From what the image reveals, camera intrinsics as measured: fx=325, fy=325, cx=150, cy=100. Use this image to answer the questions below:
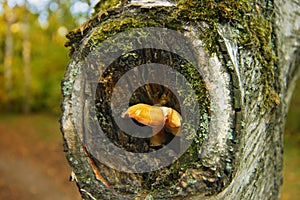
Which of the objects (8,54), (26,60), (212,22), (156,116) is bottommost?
(156,116)

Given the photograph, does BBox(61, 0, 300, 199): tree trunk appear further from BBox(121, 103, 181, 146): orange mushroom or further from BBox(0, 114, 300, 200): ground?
BBox(0, 114, 300, 200): ground

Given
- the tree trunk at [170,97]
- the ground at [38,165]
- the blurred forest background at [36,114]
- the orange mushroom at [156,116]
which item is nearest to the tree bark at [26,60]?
the blurred forest background at [36,114]

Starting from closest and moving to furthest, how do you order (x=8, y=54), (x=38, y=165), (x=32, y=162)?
(x=38, y=165) < (x=32, y=162) < (x=8, y=54)

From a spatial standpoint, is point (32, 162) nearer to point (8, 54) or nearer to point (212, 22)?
point (8, 54)

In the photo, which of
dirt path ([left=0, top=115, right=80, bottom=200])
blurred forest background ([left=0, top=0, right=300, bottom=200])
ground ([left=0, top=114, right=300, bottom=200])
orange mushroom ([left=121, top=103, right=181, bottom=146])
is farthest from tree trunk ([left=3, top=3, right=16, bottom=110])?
orange mushroom ([left=121, top=103, right=181, bottom=146])

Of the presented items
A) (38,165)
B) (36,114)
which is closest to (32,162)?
(38,165)

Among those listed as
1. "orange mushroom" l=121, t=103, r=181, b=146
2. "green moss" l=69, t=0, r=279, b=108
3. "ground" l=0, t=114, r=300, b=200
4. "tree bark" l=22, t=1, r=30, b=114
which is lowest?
"ground" l=0, t=114, r=300, b=200

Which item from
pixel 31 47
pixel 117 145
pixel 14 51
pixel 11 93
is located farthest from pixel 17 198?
pixel 14 51

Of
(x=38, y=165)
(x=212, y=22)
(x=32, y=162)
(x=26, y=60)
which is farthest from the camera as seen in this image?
(x=26, y=60)

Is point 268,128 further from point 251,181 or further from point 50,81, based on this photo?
point 50,81
